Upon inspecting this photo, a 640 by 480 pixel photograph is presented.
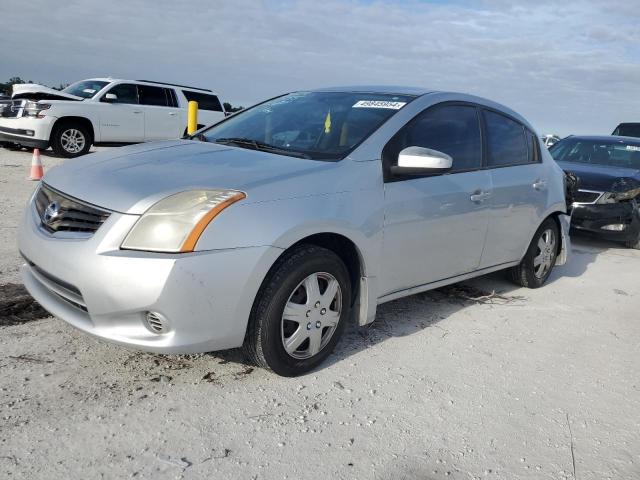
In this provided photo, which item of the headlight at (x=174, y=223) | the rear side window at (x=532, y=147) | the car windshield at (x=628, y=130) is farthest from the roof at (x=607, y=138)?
the headlight at (x=174, y=223)

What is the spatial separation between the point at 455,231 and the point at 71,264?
7.90 feet

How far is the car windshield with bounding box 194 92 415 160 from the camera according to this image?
3.57 meters

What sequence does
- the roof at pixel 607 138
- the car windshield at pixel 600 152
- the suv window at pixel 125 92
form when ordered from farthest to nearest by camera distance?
1. the suv window at pixel 125 92
2. the roof at pixel 607 138
3. the car windshield at pixel 600 152

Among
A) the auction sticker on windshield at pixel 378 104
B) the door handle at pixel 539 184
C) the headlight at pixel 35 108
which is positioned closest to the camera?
the auction sticker on windshield at pixel 378 104

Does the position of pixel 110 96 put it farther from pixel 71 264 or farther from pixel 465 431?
pixel 465 431

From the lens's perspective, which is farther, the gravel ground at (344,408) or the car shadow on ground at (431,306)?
the car shadow on ground at (431,306)

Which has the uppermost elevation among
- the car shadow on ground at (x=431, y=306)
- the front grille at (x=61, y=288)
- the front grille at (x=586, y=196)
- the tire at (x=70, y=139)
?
the tire at (x=70, y=139)

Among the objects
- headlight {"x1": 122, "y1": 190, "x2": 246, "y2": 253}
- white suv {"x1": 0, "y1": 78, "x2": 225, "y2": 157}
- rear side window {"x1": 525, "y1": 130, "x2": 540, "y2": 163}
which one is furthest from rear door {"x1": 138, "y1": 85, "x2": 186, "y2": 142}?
headlight {"x1": 122, "y1": 190, "x2": 246, "y2": 253}

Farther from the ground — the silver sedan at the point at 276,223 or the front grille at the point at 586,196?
the silver sedan at the point at 276,223

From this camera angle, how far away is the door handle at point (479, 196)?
410 cm

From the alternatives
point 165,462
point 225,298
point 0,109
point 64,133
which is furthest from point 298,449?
point 0,109

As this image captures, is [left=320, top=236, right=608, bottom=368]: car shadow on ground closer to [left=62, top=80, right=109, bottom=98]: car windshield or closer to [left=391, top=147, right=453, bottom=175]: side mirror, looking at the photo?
[left=391, top=147, right=453, bottom=175]: side mirror

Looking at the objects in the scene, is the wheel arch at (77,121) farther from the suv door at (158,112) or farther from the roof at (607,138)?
the roof at (607,138)

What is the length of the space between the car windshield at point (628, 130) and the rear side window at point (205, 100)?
10303 mm
